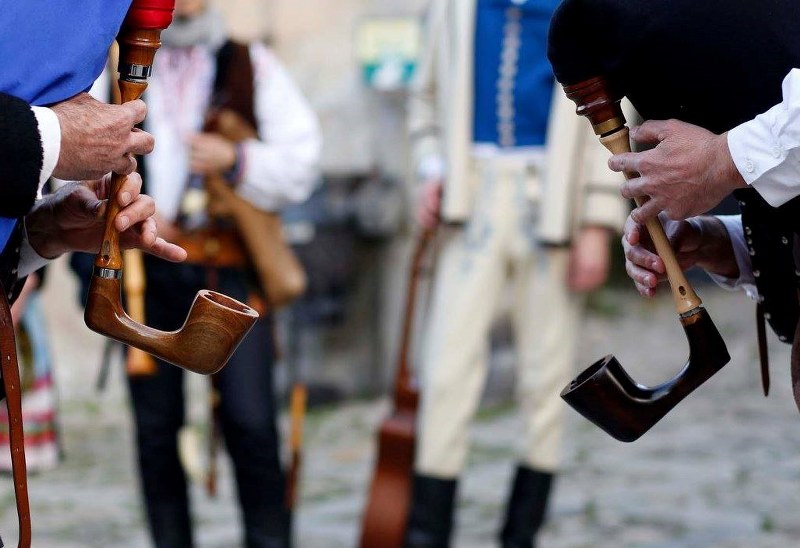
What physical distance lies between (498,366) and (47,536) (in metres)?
2.86

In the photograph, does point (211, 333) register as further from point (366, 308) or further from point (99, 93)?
point (366, 308)

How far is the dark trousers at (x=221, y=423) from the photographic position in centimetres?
385

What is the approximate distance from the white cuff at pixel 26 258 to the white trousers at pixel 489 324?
6.36ft

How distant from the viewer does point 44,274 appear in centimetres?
536

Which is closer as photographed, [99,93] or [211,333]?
[211,333]

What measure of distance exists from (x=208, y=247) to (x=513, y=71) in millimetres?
1048

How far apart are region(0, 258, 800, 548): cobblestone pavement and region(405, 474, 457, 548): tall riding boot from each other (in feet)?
1.82

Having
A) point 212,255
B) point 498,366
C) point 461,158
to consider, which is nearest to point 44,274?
point 212,255

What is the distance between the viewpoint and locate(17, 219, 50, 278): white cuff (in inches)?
89.7

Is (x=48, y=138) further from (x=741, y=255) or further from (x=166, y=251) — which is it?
(x=741, y=255)

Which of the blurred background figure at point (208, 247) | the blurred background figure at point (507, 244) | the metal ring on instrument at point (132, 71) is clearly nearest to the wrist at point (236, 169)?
the blurred background figure at point (208, 247)

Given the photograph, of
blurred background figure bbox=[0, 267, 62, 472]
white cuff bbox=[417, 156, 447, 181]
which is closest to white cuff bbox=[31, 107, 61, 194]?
white cuff bbox=[417, 156, 447, 181]

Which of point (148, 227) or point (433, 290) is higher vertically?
point (148, 227)

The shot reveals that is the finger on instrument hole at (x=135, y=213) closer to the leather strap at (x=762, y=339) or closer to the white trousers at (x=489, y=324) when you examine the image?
the leather strap at (x=762, y=339)
